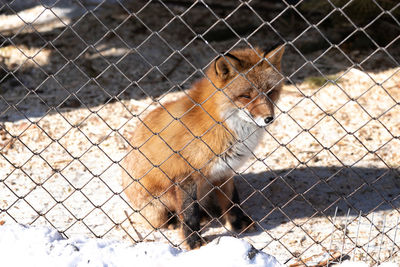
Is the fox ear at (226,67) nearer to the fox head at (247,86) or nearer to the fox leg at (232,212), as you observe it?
the fox head at (247,86)

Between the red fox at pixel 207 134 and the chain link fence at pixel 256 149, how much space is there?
0.17 metres

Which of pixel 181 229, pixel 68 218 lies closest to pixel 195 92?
pixel 181 229

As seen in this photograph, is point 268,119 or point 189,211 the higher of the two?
point 268,119

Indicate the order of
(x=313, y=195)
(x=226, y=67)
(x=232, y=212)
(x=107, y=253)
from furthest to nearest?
1. (x=313, y=195)
2. (x=232, y=212)
3. (x=226, y=67)
4. (x=107, y=253)

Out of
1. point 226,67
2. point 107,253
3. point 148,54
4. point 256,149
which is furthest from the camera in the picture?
point 148,54

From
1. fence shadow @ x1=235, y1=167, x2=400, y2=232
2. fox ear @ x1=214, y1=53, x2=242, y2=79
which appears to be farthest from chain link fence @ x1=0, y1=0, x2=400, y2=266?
fox ear @ x1=214, y1=53, x2=242, y2=79

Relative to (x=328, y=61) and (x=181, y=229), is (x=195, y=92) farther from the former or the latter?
(x=328, y=61)

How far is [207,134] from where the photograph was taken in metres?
3.42

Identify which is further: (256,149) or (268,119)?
(256,149)

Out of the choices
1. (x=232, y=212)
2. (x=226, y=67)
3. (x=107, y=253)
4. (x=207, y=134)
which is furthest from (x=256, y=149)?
(x=107, y=253)

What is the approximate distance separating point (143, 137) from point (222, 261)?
4.46ft

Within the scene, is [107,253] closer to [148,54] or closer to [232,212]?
[232,212]

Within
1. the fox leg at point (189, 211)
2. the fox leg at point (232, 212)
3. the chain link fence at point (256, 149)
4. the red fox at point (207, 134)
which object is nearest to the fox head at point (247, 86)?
A: the red fox at point (207, 134)

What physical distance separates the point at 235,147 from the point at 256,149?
1.95 feet
